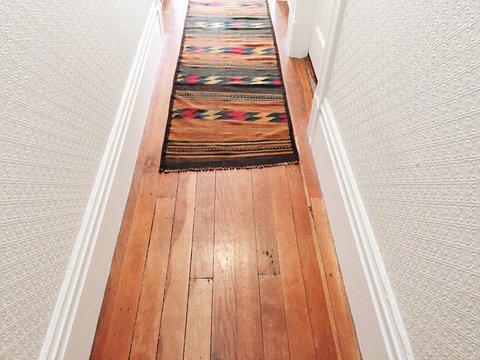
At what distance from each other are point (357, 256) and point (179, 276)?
0.62 m

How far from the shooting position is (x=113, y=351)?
104cm

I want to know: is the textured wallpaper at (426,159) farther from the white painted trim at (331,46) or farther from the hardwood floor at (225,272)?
the hardwood floor at (225,272)

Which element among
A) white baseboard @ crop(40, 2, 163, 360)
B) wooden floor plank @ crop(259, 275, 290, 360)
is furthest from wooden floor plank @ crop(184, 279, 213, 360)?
white baseboard @ crop(40, 2, 163, 360)

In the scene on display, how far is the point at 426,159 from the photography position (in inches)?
28.2

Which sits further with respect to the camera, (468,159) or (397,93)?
(397,93)

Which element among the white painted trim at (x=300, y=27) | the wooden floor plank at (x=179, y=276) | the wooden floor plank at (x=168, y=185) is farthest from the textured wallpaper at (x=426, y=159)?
the white painted trim at (x=300, y=27)

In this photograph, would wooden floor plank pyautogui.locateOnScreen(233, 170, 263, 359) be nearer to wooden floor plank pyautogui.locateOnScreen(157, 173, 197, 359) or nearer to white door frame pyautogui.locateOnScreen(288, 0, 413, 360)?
A: wooden floor plank pyautogui.locateOnScreen(157, 173, 197, 359)

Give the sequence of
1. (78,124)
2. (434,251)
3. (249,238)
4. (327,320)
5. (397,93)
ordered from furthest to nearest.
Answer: (249,238), (327,320), (78,124), (397,93), (434,251)

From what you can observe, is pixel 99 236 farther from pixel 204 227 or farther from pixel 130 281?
pixel 204 227

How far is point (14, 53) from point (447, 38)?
0.87 meters

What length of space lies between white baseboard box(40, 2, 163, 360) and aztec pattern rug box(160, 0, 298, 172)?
0.70 ft

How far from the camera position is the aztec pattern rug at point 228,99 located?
5.33 ft

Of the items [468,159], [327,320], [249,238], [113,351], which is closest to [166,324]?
[113,351]

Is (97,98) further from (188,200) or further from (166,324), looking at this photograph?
(166,324)
